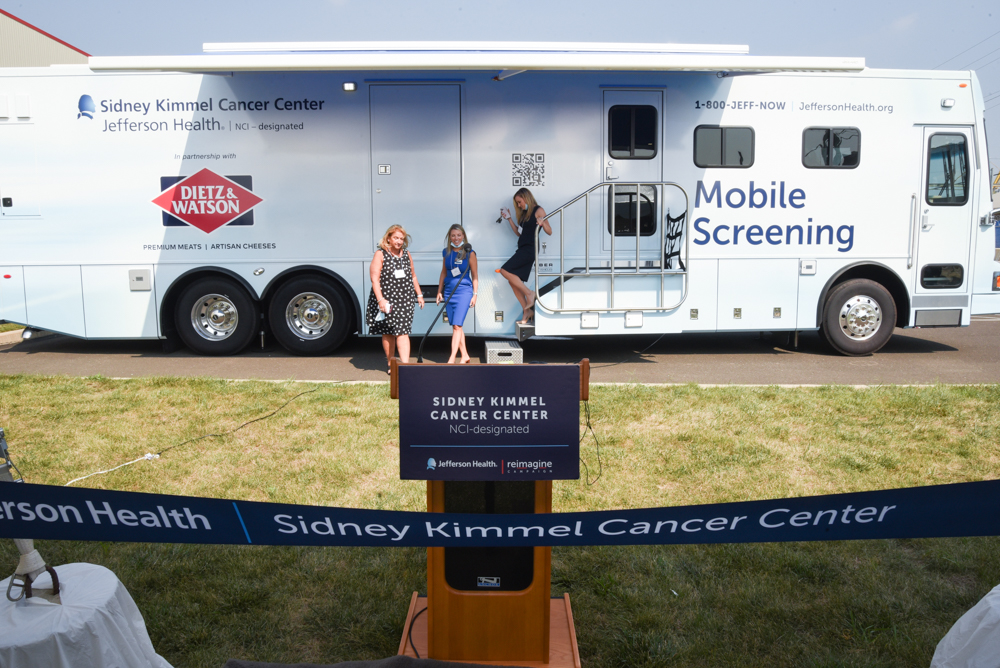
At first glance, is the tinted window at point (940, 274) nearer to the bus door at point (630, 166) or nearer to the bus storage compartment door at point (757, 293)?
the bus storage compartment door at point (757, 293)

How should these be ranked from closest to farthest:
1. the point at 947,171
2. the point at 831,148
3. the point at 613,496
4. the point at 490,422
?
the point at 490,422, the point at 613,496, the point at 831,148, the point at 947,171

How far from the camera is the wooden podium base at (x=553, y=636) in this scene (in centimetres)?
261

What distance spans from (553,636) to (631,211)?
6.00m

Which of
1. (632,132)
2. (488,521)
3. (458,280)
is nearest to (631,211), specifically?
(632,132)

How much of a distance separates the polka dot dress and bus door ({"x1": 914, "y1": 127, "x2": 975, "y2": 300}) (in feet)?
19.4

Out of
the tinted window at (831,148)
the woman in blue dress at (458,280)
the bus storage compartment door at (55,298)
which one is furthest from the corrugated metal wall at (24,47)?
the tinted window at (831,148)

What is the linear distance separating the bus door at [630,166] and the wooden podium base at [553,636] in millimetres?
5591

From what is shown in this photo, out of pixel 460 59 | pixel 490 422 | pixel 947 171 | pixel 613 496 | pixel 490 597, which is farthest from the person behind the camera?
pixel 947 171

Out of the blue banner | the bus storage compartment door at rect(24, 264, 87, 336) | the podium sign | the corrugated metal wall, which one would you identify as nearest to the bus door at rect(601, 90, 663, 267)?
the podium sign

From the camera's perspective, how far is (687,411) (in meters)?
5.68

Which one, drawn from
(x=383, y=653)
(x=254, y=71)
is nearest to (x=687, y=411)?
(x=383, y=653)

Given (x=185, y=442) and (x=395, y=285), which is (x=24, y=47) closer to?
(x=395, y=285)

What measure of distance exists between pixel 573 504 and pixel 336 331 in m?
4.98

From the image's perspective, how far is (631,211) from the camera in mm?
8055
